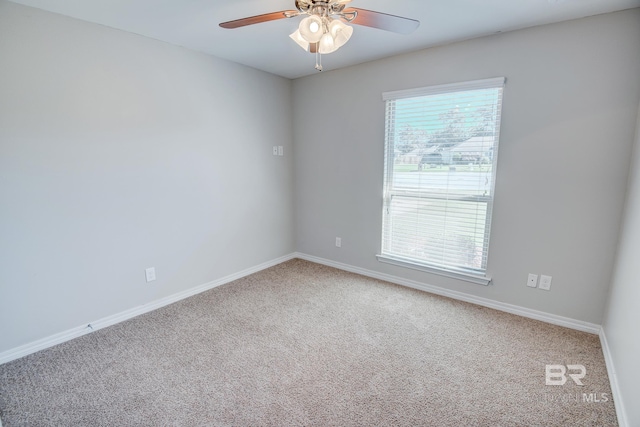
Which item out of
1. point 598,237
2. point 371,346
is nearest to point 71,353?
point 371,346

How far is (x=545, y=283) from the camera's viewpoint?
2424 mm

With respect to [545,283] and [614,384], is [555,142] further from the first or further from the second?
[614,384]

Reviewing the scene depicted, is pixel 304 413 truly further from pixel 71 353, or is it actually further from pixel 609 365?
pixel 609 365

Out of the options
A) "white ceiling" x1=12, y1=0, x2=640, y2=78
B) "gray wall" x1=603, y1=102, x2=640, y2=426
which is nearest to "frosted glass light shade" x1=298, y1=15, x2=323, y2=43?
"white ceiling" x1=12, y1=0, x2=640, y2=78

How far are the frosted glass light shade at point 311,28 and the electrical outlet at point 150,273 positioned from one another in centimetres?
233

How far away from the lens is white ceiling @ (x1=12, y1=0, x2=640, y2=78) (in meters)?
1.91

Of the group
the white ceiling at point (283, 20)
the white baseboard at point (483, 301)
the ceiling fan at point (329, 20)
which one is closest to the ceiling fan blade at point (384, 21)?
the ceiling fan at point (329, 20)

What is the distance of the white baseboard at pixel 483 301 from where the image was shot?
232cm

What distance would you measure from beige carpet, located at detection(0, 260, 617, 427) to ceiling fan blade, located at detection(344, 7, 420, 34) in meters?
2.04

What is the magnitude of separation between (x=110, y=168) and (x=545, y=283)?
363 cm

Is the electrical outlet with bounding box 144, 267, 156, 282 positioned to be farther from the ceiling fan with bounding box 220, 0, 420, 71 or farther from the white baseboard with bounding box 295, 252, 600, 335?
the ceiling fan with bounding box 220, 0, 420, 71

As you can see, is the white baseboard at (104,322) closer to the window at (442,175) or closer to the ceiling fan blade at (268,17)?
the window at (442,175)

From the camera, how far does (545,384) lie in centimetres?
177

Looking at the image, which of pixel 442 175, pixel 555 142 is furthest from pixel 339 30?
pixel 555 142
